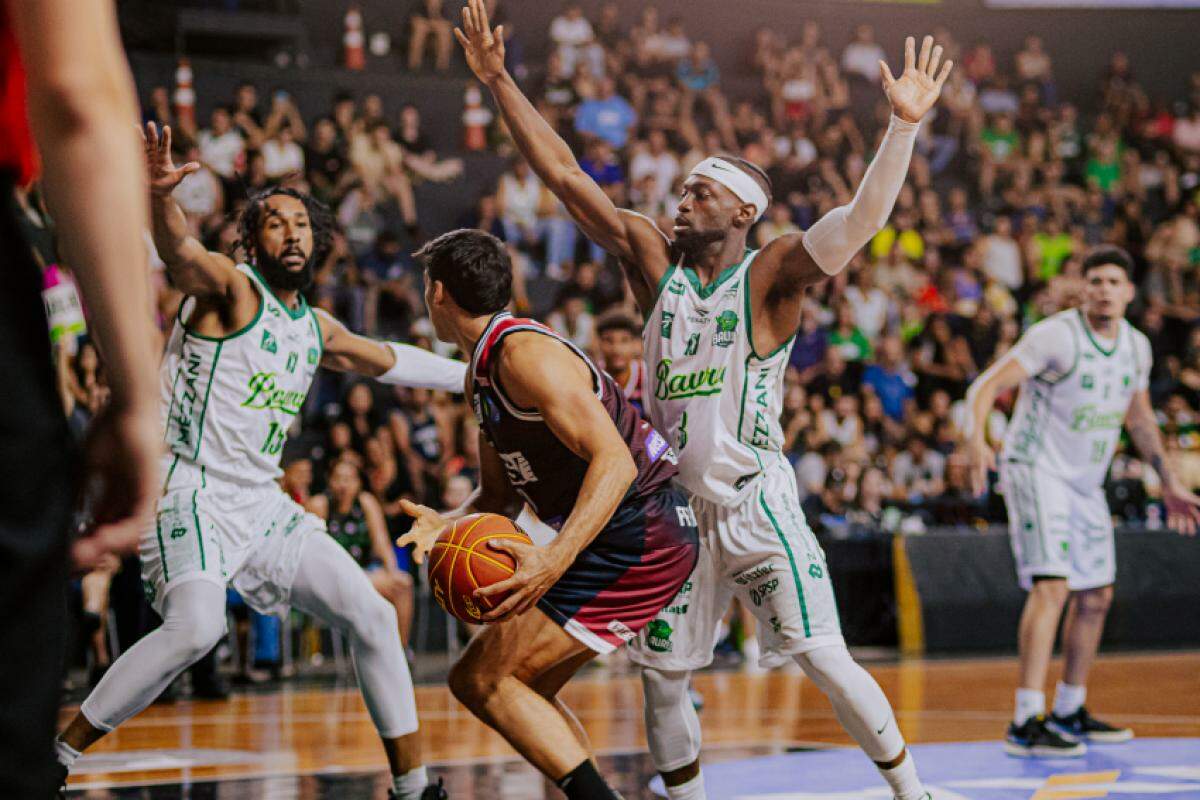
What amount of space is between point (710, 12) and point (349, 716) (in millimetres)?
14520

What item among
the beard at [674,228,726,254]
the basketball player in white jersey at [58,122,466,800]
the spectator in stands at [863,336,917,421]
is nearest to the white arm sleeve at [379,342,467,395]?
the basketball player in white jersey at [58,122,466,800]

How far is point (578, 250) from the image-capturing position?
15766mm

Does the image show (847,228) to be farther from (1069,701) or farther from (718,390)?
(1069,701)

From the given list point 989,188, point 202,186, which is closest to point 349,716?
point 202,186

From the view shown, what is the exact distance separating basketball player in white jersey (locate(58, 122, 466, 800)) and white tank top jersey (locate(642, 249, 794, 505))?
136cm

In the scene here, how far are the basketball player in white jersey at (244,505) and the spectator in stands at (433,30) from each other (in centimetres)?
1228

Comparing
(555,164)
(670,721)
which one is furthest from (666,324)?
(670,721)

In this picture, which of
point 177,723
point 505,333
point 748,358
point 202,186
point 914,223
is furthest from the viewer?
point 914,223

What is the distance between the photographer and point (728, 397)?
16.5 ft

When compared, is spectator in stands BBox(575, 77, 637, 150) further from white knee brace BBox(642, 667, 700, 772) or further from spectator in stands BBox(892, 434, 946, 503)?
white knee brace BBox(642, 667, 700, 772)

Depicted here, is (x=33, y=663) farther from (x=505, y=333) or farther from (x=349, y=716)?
(x=349, y=716)

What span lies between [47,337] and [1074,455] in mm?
6421

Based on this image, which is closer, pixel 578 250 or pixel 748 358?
pixel 748 358

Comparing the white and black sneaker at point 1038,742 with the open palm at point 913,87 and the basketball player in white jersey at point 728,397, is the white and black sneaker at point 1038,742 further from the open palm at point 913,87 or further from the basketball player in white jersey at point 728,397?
the open palm at point 913,87
